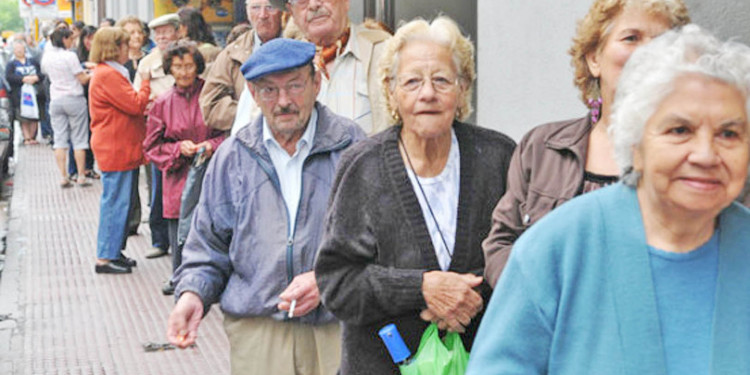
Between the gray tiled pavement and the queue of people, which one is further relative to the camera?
the gray tiled pavement

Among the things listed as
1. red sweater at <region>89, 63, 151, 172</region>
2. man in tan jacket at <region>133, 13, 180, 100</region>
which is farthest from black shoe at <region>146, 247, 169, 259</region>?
man in tan jacket at <region>133, 13, 180, 100</region>

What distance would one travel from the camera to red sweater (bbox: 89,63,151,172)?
29.9 ft

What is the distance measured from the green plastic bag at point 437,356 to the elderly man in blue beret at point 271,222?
2.43ft

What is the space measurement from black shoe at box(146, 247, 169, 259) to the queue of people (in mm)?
4425

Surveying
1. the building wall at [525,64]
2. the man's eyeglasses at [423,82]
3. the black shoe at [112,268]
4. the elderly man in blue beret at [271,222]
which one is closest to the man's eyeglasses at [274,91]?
the elderly man in blue beret at [271,222]

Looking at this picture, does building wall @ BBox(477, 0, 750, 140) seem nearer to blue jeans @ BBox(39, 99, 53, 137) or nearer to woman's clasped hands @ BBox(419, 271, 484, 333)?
woman's clasped hands @ BBox(419, 271, 484, 333)

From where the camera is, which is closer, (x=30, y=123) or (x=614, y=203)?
(x=614, y=203)

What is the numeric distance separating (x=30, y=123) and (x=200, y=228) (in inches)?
730

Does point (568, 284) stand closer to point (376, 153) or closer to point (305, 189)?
point (376, 153)

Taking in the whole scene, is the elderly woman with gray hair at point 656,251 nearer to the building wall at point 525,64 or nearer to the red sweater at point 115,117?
the building wall at point 525,64

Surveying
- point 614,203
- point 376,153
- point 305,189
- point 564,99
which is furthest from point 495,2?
point 614,203

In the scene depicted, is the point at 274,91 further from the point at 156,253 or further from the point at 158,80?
the point at 156,253

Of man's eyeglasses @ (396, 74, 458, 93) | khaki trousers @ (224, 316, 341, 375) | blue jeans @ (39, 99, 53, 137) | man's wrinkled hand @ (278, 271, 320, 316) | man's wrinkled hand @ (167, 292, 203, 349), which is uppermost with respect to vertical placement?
man's eyeglasses @ (396, 74, 458, 93)

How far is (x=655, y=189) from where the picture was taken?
2172 mm
